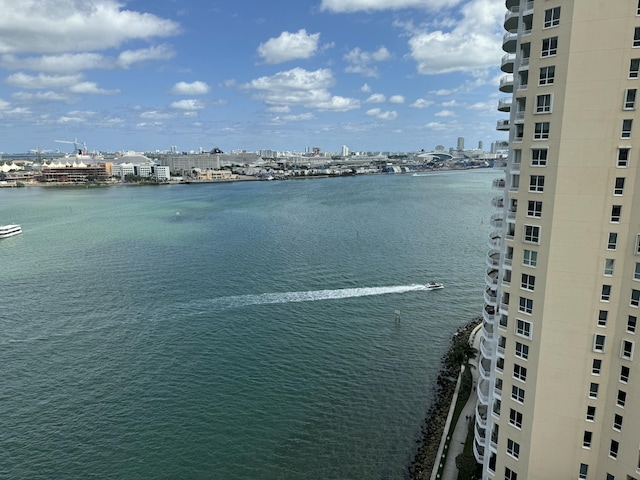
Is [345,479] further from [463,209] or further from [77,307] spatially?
[463,209]

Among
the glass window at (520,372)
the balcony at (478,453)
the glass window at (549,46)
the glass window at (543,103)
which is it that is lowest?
the balcony at (478,453)

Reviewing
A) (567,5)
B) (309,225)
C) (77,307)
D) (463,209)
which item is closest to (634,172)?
(567,5)

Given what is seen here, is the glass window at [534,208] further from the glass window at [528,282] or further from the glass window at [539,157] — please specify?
the glass window at [528,282]

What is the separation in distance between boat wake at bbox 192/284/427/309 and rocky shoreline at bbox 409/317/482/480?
11.5m

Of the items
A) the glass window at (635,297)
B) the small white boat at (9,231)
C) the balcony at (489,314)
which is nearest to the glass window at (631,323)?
the glass window at (635,297)

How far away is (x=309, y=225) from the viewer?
267ft

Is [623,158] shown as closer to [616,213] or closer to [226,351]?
[616,213]

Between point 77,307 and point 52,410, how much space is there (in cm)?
1693

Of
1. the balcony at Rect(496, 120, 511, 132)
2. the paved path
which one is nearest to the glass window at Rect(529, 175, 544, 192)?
the balcony at Rect(496, 120, 511, 132)

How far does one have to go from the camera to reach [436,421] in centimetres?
2467

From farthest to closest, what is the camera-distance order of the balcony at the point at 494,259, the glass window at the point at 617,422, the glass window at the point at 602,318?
the balcony at the point at 494,259 < the glass window at the point at 617,422 < the glass window at the point at 602,318

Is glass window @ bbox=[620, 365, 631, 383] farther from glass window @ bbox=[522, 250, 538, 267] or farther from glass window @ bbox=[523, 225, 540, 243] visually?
glass window @ bbox=[523, 225, 540, 243]

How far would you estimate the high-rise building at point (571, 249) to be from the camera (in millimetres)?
13438

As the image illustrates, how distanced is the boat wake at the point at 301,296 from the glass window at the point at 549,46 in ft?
102
